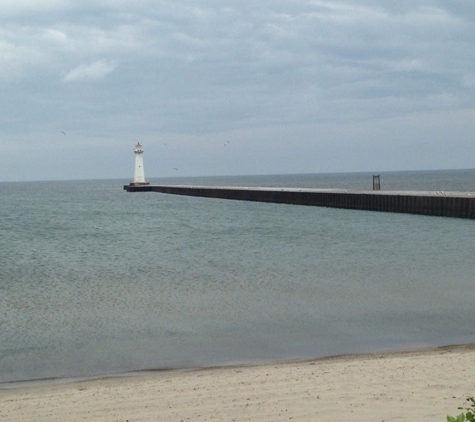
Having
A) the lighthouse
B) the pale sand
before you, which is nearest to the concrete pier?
the lighthouse

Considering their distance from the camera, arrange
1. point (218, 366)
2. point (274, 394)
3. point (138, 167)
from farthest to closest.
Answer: point (138, 167) < point (218, 366) < point (274, 394)

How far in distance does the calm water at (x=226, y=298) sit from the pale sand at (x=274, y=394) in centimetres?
106

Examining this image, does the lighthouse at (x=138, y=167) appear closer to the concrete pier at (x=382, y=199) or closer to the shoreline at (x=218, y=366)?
the concrete pier at (x=382, y=199)

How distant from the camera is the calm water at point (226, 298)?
8867 mm

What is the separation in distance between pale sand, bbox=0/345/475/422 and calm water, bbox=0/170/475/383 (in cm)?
106

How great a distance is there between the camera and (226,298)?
42.2 feet

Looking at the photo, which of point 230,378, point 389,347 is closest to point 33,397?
point 230,378

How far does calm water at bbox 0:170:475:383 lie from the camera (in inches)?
349

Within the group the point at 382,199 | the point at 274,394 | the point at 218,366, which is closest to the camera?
the point at 274,394

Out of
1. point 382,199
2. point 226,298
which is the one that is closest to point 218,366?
point 226,298

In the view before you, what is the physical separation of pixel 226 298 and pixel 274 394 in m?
6.82

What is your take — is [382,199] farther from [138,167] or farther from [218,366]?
[138,167]

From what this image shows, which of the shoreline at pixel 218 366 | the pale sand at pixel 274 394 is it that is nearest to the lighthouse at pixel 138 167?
the shoreline at pixel 218 366

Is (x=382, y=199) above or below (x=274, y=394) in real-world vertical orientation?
above
